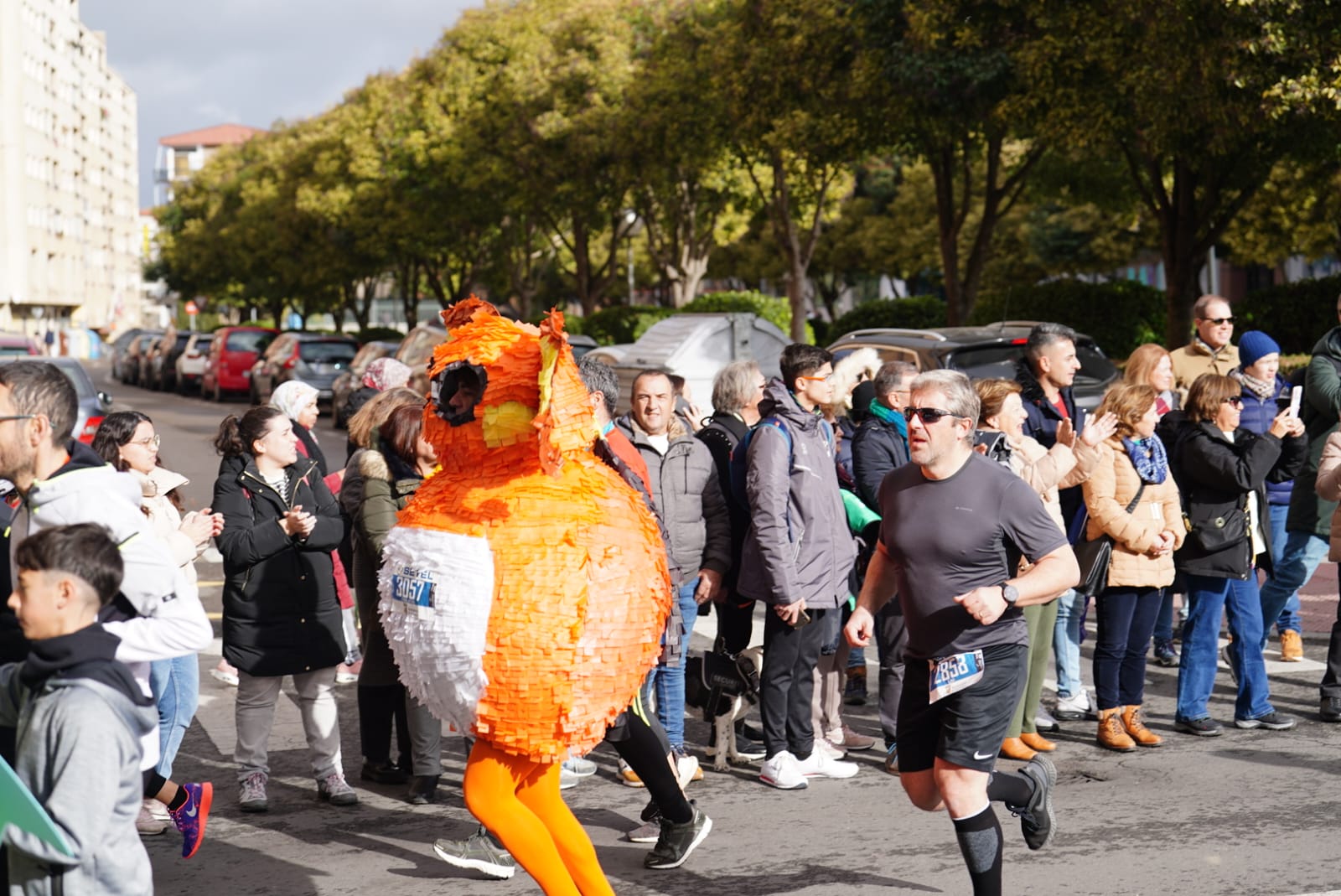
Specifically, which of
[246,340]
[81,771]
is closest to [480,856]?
[81,771]

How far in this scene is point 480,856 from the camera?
18.2 feet

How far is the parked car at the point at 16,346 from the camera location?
685 inches

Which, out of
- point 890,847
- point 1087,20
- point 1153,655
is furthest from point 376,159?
point 890,847

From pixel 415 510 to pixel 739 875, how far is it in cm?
183

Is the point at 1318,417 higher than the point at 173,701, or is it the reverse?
the point at 1318,417

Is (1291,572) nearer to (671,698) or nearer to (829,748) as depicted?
(829,748)

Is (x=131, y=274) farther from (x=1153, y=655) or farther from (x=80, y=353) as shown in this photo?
(x=1153, y=655)

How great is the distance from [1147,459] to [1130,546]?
400mm

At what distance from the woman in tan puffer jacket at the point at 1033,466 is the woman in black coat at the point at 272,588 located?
2.77 meters

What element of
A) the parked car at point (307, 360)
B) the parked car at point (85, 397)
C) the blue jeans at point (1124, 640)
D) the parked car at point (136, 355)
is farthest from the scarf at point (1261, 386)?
the parked car at point (136, 355)

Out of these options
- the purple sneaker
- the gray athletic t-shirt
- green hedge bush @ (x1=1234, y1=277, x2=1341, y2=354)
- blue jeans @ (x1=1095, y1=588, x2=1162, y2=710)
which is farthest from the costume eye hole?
green hedge bush @ (x1=1234, y1=277, x2=1341, y2=354)

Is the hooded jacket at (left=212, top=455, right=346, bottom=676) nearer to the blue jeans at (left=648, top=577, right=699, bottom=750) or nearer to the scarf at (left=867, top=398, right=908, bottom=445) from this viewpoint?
the blue jeans at (left=648, top=577, right=699, bottom=750)

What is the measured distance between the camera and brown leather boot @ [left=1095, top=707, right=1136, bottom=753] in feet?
22.9

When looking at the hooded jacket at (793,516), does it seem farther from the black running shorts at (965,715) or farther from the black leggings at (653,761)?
the black running shorts at (965,715)
